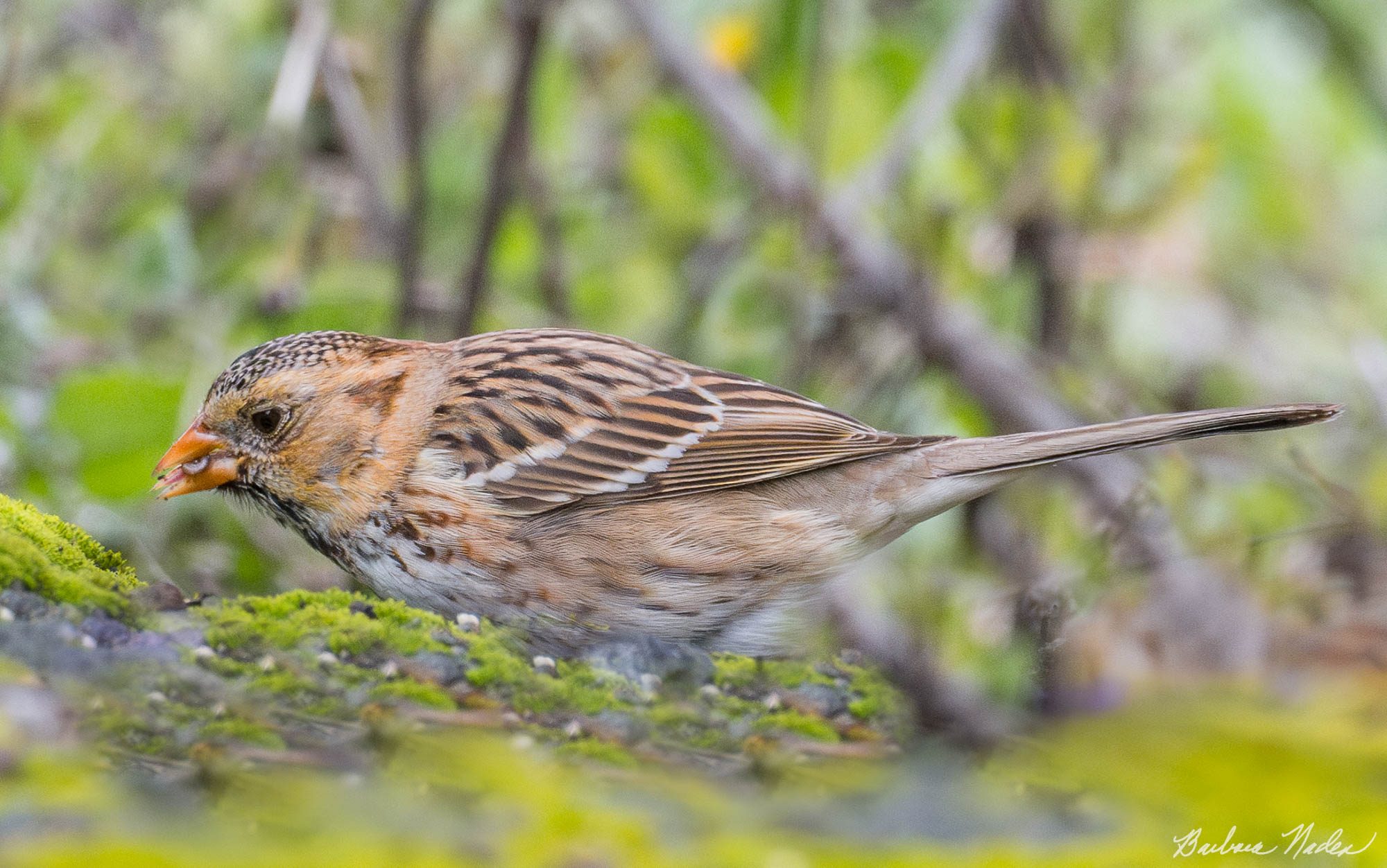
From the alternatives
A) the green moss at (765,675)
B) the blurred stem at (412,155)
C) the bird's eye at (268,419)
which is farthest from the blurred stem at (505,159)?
the green moss at (765,675)

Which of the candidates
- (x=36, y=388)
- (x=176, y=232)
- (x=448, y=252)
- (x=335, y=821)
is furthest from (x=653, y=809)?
(x=448, y=252)

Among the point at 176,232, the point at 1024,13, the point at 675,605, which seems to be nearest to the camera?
the point at 675,605

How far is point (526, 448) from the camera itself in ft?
9.80

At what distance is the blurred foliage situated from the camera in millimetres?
4523

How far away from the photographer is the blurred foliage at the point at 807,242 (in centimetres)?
452

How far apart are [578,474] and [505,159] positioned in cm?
212

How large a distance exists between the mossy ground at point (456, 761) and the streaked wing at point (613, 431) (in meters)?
0.50

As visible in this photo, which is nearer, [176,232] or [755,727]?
[755,727]

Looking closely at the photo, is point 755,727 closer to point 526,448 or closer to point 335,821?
point 335,821

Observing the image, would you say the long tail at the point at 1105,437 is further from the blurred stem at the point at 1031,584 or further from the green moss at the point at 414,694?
the green moss at the point at 414,694

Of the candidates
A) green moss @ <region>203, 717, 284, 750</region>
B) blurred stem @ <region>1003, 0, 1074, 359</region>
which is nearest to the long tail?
green moss @ <region>203, 717, 284, 750</region>

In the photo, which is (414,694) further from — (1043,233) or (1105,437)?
(1043,233)

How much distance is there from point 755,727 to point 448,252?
482 centimetres
